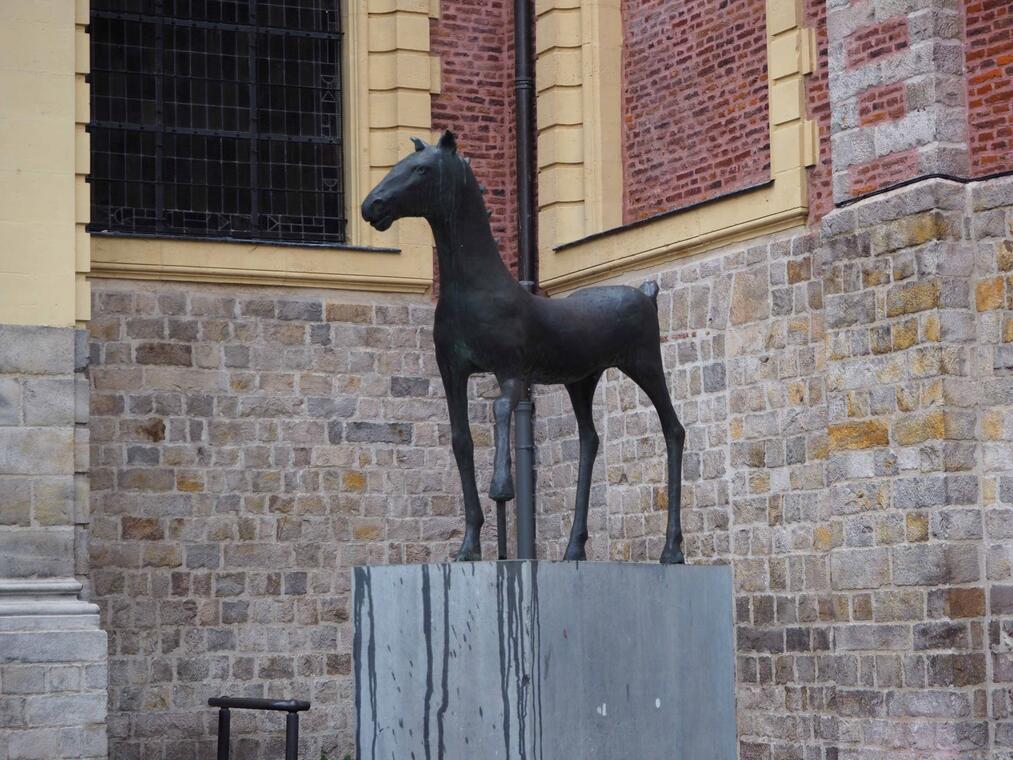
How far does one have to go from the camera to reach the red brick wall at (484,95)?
54.5 feet

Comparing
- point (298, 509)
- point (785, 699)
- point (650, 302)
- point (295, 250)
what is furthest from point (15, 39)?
point (785, 699)

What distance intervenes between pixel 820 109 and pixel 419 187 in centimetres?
540

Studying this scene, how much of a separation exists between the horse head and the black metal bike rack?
5426 mm

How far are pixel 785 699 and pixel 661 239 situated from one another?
339 centimetres

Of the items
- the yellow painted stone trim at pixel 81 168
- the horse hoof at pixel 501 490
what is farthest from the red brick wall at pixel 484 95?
the horse hoof at pixel 501 490

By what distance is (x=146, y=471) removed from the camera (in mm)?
15172

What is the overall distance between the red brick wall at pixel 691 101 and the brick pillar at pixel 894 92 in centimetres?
116

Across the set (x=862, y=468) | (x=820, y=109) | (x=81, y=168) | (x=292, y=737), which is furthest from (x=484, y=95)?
(x=292, y=737)

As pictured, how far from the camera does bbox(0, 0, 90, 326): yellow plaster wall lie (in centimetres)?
1325

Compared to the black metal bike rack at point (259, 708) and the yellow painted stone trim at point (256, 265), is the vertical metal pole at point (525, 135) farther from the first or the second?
the black metal bike rack at point (259, 708)

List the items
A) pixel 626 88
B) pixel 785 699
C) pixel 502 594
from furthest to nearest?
pixel 626 88, pixel 785 699, pixel 502 594

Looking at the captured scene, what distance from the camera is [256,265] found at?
51.5ft

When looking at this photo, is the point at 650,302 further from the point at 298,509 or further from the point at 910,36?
the point at 298,509

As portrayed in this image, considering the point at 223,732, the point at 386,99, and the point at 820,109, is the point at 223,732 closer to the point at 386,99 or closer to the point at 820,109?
the point at 386,99
